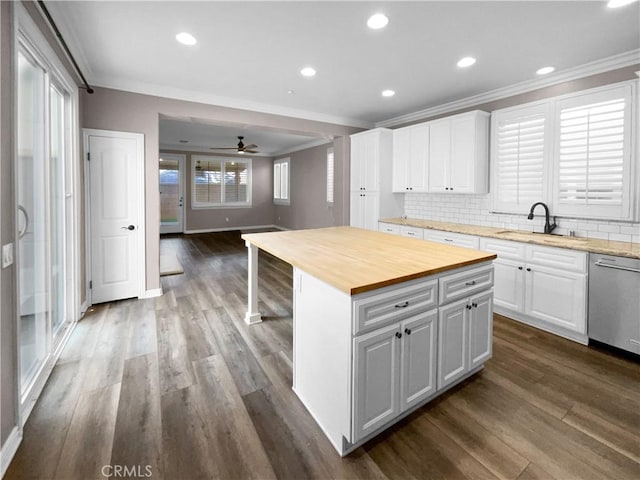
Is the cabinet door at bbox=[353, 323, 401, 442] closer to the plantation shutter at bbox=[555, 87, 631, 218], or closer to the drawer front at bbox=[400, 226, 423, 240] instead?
the plantation shutter at bbox=[555, 87, 631, 218]

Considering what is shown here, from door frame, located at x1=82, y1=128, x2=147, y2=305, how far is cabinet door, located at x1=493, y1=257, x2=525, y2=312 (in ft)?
12.9

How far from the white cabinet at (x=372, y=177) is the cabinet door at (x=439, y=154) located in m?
0.76

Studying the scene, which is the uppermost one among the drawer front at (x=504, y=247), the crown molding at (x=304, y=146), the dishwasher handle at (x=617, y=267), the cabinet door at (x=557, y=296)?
the crown molding at (x=304, y=146)

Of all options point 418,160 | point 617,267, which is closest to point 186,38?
point 418,160

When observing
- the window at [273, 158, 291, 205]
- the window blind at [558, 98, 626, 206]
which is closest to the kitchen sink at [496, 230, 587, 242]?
the window blind at [558, 98, 626, 206]

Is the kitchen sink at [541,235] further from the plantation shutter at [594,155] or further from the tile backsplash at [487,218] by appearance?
the plantation shutter at [594,155]

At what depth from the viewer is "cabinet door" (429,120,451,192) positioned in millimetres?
4270

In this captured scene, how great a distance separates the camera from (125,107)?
12.1 feet

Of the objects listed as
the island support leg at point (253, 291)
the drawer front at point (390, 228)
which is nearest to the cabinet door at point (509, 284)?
the drawer front at point (390, 228)

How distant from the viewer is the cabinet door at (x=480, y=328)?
2119 mm

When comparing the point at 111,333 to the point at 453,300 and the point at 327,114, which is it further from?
the point at 327,114

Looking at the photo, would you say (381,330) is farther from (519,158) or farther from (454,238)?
(519,158)

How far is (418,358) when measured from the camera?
1812 mm

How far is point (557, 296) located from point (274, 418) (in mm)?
2682
